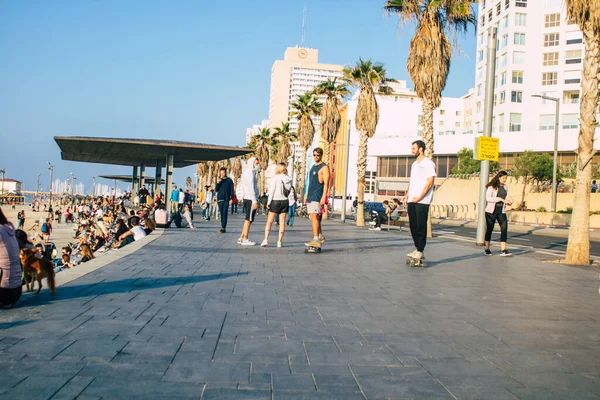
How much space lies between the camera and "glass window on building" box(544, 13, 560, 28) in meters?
63.1

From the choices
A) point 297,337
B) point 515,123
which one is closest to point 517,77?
point 515,123

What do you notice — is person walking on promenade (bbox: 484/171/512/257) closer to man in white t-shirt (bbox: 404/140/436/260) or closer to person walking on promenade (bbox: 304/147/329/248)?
man in white t-shirt (bbox: 404/140/436/260)

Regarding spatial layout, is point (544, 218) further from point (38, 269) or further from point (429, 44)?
point (38, 269)

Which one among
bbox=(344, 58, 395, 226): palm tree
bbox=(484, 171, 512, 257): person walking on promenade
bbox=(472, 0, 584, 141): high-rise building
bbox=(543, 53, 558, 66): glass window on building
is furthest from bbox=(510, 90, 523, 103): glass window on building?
bbox=(484, 171, 512, 257): person walking on promenade

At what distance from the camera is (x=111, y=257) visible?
842cm

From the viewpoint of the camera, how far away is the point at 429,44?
2008 centimetres

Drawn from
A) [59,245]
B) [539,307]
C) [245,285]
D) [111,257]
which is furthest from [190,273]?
[59,245]

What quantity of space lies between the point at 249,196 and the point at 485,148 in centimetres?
619

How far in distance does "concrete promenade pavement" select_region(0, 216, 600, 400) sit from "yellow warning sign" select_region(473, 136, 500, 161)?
689 centimetres

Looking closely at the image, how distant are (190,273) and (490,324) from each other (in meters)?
3.95

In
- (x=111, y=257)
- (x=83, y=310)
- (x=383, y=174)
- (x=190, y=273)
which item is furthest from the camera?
(x=383, y=174)

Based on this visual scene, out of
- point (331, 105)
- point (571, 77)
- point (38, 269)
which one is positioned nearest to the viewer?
point (38, 269)

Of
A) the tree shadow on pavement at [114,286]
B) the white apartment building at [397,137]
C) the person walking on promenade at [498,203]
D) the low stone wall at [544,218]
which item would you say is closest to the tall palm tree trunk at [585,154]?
the person walking on promenade at [498,203]

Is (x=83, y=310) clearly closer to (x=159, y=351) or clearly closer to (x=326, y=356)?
(x=159, y=351)
